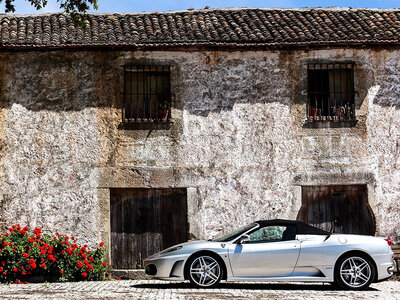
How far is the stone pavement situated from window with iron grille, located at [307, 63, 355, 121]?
14.6 feet

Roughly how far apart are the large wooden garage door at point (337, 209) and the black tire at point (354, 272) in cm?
382

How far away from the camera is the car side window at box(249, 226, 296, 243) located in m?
11.4

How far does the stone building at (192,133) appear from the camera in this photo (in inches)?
583

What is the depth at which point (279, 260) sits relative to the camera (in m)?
11.2

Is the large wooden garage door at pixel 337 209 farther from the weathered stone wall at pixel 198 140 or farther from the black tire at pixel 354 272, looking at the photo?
the black tire at pixel 354 272

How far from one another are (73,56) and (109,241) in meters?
4.13

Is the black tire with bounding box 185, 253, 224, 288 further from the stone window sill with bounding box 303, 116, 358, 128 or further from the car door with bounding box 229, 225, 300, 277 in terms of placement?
the stone window sill with bounding box 303, 116, 358, 128

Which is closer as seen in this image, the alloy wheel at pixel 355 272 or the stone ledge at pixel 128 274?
the alloy wheel at pixel 355 272

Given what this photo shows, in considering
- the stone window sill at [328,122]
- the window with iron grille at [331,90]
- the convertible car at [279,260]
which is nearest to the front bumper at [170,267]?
the convertible car at [279,260]

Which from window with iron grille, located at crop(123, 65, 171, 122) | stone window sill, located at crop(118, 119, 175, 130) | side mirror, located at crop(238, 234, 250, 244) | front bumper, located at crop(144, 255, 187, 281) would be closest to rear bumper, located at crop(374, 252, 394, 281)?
side mirror, located at crop(238, 234, 250, 244)

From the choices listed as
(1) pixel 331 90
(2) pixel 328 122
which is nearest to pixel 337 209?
(2) pixel 328 122

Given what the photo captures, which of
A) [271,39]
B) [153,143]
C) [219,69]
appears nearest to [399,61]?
[271,39]

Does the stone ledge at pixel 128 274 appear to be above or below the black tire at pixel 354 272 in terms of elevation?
below

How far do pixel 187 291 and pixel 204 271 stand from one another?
0.67 meters
